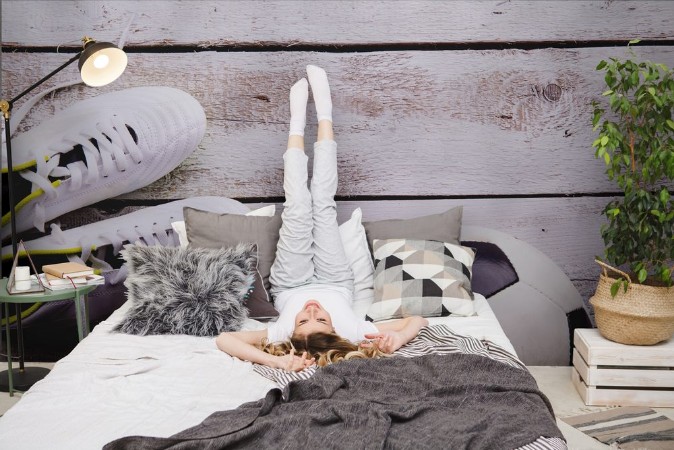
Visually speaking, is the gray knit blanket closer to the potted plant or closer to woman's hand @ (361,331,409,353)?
woman's hand @ (361,331,409,353)

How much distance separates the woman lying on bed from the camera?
7.73 feet

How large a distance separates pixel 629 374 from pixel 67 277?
7.85 ft

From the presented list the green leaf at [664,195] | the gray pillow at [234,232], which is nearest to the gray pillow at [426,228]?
the gray pillow at [234,232]

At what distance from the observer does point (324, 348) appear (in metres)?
2.22

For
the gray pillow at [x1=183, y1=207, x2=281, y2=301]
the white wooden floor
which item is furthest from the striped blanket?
the gray pillow at [x1=183, y1=207, x2=281, y2=301]

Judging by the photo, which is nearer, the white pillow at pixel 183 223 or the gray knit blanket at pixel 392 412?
the gray knit blanket at pixel 392 412

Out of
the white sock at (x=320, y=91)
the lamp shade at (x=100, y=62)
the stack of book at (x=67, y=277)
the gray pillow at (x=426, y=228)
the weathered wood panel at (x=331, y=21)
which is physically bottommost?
the stack of book at (x=67, y=277)

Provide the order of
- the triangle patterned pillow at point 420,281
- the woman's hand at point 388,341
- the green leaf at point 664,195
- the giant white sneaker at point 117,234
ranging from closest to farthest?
the woman's hand at point 388,341, the green leaf at point 664,195, the triangle patterned pillow at point 420,281, the giant white sneaker at point 117,234

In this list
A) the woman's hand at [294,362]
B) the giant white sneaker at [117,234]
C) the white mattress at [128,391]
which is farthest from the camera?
the giant white sneaker at [117,234]

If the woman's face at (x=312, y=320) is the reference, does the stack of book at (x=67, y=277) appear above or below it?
above

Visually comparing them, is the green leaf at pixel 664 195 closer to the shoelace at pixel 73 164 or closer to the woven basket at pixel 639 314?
the woven basket at pixel 639 314

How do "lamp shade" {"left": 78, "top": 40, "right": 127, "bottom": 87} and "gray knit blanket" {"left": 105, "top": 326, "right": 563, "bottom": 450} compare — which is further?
"lamp shade" {"left": 78, "top": 40, "right": 127, "bottom": 87}

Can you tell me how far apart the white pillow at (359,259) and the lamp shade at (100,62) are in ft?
3.99

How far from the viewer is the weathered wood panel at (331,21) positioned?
3.02m
